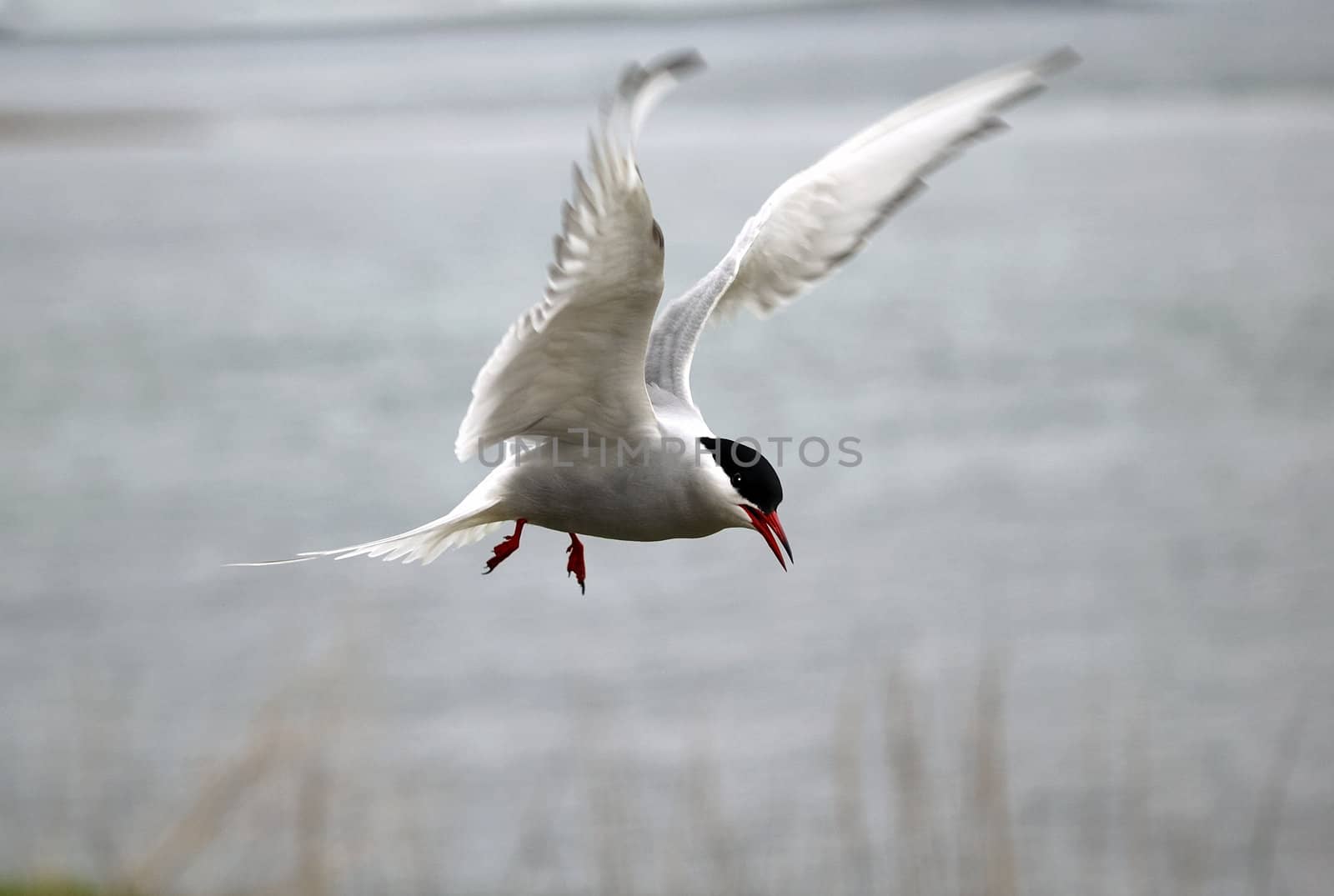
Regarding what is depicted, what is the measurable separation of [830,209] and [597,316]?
1397mm

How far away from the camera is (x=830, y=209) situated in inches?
177

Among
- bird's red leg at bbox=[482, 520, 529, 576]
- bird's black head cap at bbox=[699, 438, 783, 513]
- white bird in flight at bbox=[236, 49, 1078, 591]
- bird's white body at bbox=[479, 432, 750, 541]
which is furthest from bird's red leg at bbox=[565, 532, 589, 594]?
bird's black head cap at bbox=[699, 438, 783, 513]

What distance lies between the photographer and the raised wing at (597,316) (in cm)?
281

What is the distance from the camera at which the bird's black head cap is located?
3.50 meters

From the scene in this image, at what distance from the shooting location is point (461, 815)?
10742 millimetres

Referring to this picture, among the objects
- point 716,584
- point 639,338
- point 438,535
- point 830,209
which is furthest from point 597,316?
point 716,584

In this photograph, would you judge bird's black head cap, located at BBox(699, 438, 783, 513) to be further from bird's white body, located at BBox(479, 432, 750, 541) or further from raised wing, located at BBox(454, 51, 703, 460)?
raised wing, located at BBox(454, 51, 703, 460)

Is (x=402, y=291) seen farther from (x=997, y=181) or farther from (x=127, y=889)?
(x=127, y=889)

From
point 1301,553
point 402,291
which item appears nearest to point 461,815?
point 1301,553

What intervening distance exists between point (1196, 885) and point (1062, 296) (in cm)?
1866

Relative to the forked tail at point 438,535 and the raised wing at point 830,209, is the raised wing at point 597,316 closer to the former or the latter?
the forked tail at point 438,535

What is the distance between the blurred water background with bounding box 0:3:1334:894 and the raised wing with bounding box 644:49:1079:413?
4.32 feet

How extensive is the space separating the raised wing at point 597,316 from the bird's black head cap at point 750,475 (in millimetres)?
174

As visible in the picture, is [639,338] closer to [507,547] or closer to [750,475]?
[750,475]
